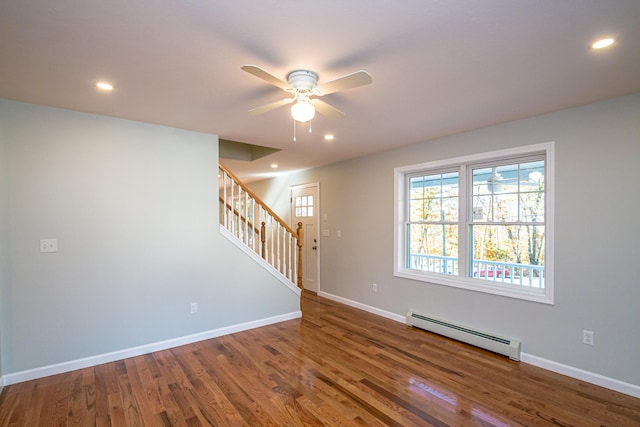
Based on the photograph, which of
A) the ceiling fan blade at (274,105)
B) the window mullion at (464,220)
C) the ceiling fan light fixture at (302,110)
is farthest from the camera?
the window mullion at (464,220)

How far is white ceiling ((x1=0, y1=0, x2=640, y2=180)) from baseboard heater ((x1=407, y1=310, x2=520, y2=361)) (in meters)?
2.30

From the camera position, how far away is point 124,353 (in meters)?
3.14

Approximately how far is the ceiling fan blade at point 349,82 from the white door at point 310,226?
151 inches

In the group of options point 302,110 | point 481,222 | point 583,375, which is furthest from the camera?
point 481,222

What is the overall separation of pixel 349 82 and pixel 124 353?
132 inches

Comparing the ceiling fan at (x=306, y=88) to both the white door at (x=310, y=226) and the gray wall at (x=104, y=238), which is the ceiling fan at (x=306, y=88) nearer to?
the gray wall at (x=104, y=238)

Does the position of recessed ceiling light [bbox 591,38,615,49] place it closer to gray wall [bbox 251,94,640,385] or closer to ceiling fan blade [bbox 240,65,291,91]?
gray wall [bbox 251,94,640,385]

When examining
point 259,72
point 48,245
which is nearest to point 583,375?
point 259,72

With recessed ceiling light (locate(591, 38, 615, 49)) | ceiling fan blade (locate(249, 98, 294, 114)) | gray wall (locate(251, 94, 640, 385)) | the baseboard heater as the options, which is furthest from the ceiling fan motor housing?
the baseboard heater

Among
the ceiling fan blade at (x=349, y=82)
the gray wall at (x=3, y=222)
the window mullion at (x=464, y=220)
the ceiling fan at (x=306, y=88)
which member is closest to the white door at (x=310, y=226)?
the window mullion at (x=464, y=220)

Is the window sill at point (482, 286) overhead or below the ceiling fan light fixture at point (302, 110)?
below

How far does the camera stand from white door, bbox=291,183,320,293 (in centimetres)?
585

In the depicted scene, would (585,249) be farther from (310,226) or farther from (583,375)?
(310,226)

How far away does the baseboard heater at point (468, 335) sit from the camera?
3131 mm
